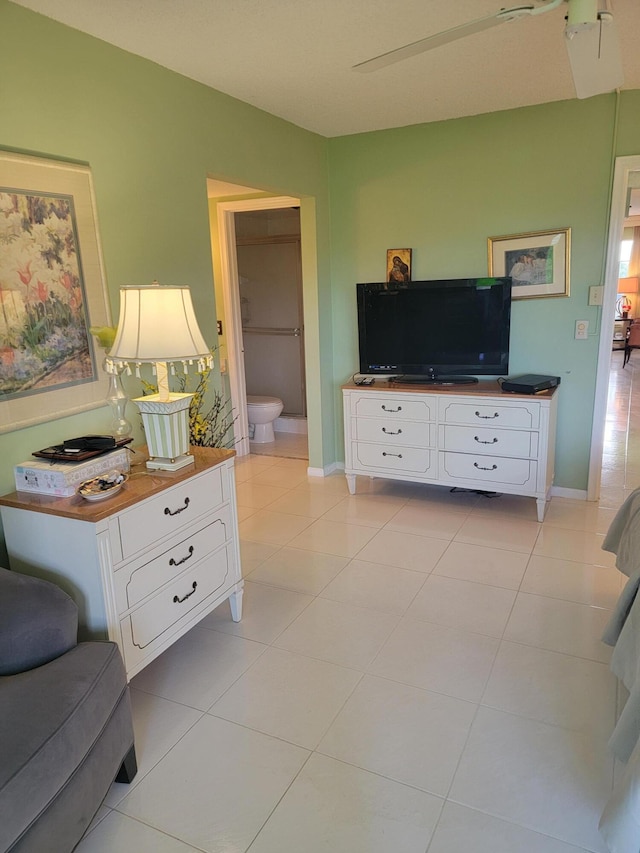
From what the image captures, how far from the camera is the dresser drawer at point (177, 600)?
204 centimetres

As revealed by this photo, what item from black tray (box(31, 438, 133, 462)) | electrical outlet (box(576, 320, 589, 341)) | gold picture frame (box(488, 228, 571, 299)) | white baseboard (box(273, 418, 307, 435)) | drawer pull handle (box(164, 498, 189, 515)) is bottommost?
white baseboard (box(273, 418, 307, 435))

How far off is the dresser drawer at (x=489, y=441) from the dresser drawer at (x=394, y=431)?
0.32ft

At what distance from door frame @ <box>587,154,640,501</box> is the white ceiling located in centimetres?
45

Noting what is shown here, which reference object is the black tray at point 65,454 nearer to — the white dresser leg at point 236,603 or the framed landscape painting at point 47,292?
the framed landscape painting at point 47,292

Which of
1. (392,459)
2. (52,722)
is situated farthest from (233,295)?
(52,722)

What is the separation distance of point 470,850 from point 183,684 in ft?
3.78

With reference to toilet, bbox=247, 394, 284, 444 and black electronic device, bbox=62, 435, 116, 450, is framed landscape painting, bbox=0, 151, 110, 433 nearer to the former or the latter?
black electronic device, bbox=62, 435, 116, 450

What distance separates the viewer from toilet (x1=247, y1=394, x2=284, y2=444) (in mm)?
5496

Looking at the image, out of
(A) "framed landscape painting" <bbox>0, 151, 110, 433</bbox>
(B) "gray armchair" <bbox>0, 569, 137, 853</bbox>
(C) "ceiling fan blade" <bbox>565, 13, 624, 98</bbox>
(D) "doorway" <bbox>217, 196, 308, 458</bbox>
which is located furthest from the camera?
(D) "doorway" <bbox>217, 196, 308, 458</bbox>

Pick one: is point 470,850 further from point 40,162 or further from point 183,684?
point 40,162

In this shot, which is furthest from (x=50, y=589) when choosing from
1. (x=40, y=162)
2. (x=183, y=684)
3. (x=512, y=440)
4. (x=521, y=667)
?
(x=512, y=440)

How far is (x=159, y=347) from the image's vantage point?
6.79 feet

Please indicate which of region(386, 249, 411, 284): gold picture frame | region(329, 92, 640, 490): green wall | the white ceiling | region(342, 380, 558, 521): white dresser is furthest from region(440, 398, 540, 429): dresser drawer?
the white ceiling

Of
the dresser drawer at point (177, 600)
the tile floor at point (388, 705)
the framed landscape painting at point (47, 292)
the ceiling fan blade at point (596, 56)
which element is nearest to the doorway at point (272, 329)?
the tile floor at point (388, 705)
